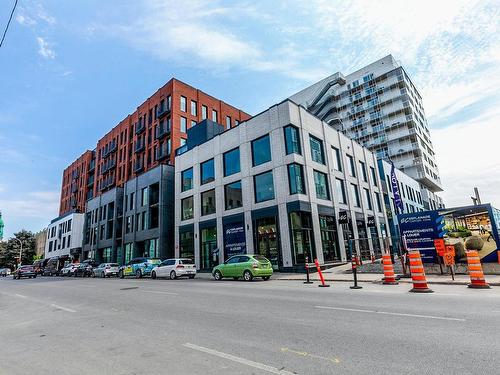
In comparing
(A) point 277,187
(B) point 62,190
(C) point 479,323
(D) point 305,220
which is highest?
(B) point 62,190

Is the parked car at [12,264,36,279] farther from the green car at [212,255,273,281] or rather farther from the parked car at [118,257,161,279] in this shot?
the green car at [212,255,273,281]

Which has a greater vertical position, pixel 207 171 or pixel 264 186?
pixel 207 171

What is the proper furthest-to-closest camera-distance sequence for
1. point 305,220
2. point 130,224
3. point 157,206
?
1. point 130,224
2. point 157,206
3. point 305,220

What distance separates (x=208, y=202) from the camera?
2969 centimetres

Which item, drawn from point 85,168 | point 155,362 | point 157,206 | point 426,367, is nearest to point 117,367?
point 155,362

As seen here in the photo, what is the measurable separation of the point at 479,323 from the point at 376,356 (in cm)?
305

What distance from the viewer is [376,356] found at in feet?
13.5

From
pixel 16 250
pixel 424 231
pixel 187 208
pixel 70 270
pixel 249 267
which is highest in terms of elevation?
pixel 16 250

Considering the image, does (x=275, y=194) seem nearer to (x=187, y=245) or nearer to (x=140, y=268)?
(x=187, y=245)

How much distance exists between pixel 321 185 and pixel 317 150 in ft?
11.3

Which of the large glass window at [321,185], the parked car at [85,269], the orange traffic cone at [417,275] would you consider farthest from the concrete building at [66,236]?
the orange traffic cone at [417,275]

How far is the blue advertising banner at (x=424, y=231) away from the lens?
1616 cm

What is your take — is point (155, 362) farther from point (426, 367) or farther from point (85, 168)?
point (85, 168)

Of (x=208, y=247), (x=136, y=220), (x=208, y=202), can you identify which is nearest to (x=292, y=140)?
(x=208, y=202)
